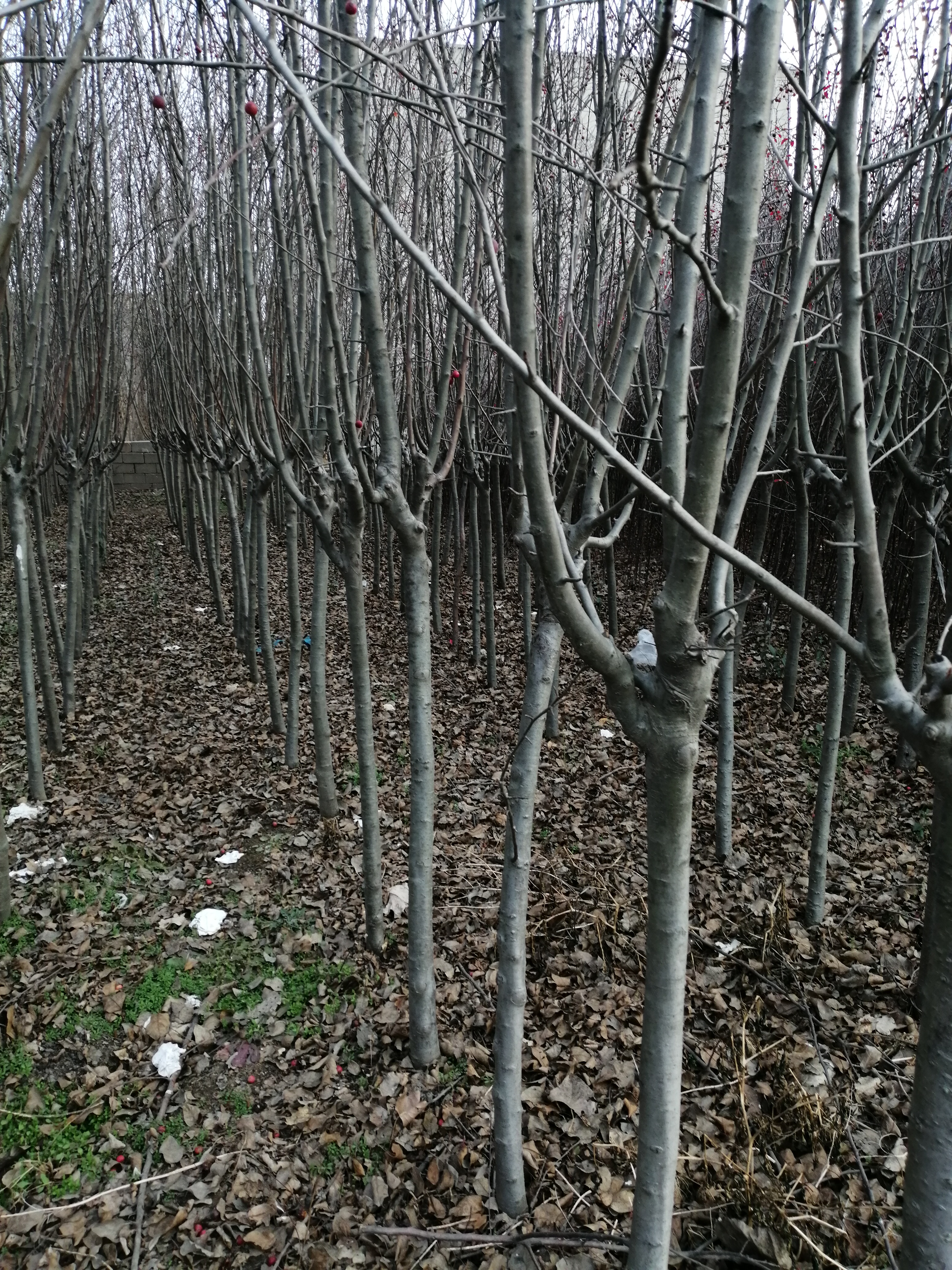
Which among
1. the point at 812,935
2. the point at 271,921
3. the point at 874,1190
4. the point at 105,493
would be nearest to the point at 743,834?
the point at 812,935

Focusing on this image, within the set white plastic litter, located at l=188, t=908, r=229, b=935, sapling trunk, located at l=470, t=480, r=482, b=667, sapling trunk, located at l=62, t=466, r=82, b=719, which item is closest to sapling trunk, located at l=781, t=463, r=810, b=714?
sapling trunk, located at l=470, t=480, r=482, b=667

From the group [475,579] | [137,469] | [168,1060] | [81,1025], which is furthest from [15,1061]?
[137,469]

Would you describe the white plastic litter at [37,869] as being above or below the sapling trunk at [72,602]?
below

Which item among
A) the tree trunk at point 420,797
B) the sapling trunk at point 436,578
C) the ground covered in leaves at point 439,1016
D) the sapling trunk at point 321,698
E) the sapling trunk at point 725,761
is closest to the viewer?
the ground covered in leaves at point 439,1016

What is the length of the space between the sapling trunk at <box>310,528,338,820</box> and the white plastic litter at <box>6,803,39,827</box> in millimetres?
1729

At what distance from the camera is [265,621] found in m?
6.05

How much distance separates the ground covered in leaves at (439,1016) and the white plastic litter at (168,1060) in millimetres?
36

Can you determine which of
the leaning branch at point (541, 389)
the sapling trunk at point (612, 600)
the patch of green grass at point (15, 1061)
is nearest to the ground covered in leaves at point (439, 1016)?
the patch of green grass at point (15, 1061)

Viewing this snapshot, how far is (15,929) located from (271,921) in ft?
3.99

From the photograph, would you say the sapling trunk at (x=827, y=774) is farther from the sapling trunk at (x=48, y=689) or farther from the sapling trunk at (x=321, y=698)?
the sapling trunk at (x=48, y=689)

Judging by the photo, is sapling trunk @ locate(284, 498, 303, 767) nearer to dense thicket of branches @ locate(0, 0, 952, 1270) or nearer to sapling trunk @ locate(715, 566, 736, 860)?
dense thicket of branches @ locate(0, 0, 952, 1270)

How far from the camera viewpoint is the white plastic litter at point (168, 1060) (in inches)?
119

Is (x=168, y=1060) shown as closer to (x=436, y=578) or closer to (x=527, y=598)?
(x=527, y=598)

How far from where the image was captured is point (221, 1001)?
11.0ft
